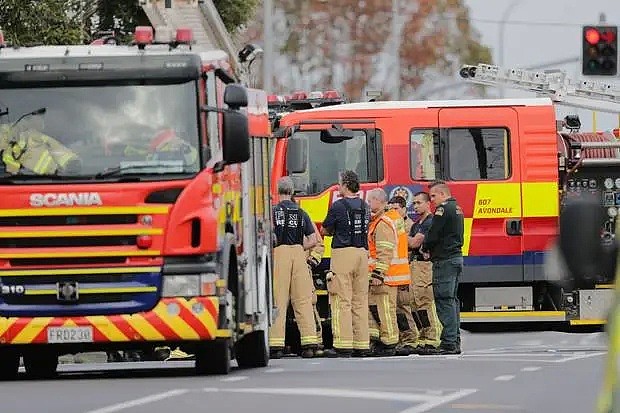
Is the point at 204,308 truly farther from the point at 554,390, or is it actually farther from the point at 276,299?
the point at 276,299

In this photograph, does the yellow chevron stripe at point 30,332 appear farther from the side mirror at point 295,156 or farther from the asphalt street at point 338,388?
the side mirror at point 295,156

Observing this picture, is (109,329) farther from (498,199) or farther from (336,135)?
(498,199)

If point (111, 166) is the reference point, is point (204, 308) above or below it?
below

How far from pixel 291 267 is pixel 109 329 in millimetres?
6029

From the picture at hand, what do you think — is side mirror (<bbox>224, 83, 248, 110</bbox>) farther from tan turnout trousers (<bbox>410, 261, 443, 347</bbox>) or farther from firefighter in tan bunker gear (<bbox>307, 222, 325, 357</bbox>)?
tan turnout trousers (<bbox>410, 261, 443, 347</bbox>)

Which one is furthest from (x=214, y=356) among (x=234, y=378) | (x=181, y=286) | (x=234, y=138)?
(x=234, y=138)

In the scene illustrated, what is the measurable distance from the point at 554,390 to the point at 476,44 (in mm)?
72660

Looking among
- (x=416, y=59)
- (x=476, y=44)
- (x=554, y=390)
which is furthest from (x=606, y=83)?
(x=476, y=44)

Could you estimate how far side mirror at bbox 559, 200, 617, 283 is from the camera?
5.90 meters

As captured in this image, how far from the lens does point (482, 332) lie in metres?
27.2

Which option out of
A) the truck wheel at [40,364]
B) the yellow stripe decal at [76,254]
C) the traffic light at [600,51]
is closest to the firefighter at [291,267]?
the truck wheel at [40,364]

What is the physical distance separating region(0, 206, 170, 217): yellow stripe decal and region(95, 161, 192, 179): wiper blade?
0.87ft

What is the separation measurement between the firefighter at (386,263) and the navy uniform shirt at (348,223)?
2.67 ft

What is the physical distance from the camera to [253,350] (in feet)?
58.4
